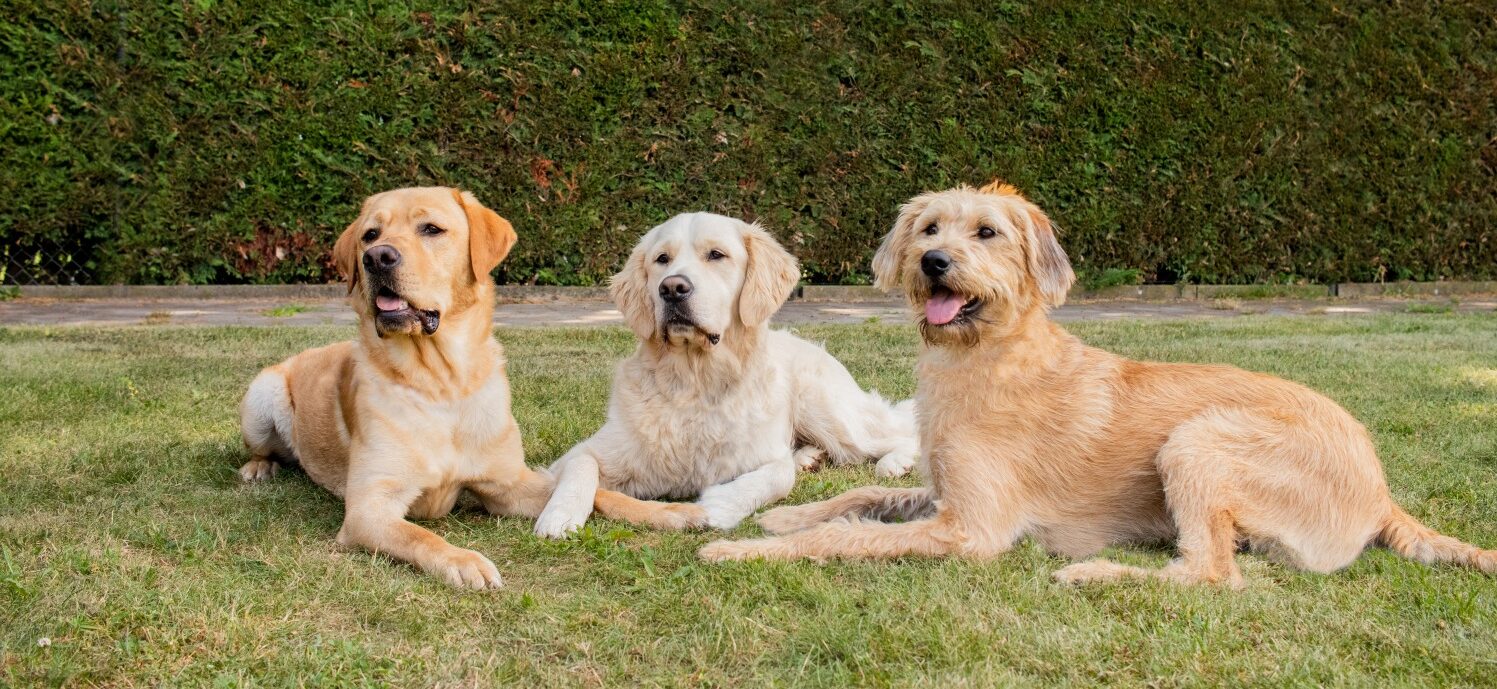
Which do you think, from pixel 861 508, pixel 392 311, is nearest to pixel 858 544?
pixel 861 508

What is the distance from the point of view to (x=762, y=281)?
4.75m

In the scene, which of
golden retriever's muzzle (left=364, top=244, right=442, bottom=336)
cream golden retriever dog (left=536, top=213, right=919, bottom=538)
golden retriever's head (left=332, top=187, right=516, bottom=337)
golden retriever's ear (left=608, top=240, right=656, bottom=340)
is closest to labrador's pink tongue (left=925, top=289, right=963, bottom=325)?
cream golden retriever dog (left=536, top=213, right=919, bottom=538)

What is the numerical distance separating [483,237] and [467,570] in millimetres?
1442

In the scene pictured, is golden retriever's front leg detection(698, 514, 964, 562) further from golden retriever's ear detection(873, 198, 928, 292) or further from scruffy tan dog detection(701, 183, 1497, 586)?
golden retriever's ear detection(873, 198, 928, 292)

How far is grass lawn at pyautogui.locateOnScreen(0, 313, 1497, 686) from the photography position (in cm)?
250

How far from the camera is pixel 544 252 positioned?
12.2 metres

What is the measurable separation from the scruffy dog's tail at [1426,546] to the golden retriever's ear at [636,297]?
108 inches

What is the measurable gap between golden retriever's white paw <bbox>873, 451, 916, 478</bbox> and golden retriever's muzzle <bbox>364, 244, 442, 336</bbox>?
219 centimetres

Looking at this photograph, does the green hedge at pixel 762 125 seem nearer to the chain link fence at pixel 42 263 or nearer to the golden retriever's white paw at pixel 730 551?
the chain link fence at pixel 42 263

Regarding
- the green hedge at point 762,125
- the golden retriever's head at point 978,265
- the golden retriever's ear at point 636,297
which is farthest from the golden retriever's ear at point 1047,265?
the green hedge at point 762,125

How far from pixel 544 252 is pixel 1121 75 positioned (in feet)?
23.5

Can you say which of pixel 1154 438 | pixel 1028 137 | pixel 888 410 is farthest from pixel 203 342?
pixel 1028 137

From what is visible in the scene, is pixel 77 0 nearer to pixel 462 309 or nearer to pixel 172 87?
pixel 172 87

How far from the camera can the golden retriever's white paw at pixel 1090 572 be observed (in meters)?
3.19
